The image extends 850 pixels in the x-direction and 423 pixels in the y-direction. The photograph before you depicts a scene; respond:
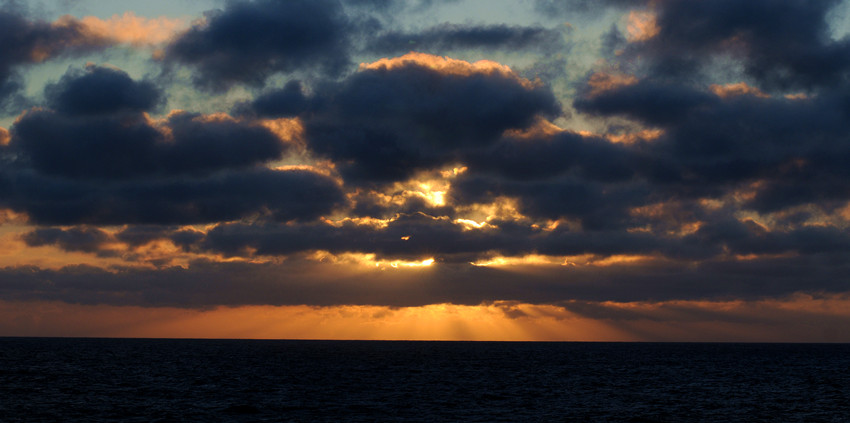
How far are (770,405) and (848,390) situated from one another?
32.7 meters

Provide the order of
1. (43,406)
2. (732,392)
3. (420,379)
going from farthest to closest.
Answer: (420,379) → (732,392) → (43,406)

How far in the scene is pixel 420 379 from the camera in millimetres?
119125

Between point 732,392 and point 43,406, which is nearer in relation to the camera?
point 43,406

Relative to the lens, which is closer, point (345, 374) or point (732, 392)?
point (732, 392)

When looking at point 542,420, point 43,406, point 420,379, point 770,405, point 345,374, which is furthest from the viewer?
point 345,374

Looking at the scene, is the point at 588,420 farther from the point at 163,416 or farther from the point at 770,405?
the point at 163,416

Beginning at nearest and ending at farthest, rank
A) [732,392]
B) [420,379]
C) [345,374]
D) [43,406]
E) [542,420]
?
[542,420] < [43,406] < [732,392] < [420,379] < [345,374]

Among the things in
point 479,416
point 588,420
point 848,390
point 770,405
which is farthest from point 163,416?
point 848,390

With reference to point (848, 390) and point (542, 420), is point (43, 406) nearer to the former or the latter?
point (542, 420)

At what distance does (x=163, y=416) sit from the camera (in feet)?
225

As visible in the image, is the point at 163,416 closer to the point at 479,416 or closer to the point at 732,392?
the point at 479,416

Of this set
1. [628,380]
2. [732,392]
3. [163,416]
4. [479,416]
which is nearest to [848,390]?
[732,392]

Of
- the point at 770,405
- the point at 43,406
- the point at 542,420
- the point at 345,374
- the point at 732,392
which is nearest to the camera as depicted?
the point at 542,420

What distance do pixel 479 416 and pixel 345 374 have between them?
65395 mm
